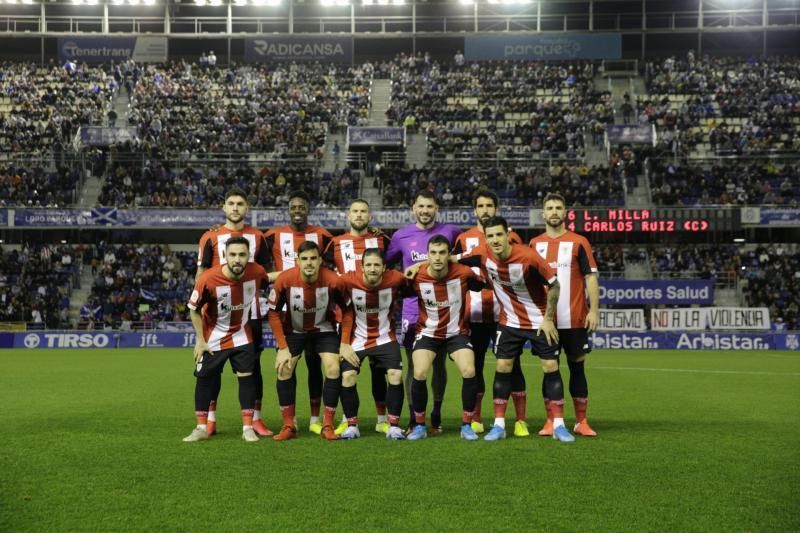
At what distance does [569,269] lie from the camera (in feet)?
27.0

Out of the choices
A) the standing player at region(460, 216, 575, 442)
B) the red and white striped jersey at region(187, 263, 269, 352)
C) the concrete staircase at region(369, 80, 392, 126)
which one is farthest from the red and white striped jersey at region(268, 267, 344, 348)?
the concrete staircase at region(369, 80, 392, 126)

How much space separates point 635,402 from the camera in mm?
11570

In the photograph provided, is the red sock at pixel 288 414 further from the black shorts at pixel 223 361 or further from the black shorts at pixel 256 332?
the black shorts at pixel 256 332

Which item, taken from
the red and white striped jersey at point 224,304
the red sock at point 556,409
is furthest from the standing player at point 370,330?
Answer: the red sock at point 556,409

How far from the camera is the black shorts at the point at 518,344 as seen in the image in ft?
26.1

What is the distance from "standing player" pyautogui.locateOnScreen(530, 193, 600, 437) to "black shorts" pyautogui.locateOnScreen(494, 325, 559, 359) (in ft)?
0.93

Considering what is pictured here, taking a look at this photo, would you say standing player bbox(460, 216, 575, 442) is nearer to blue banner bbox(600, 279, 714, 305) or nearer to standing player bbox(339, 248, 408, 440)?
standing player bbox(339, 248, 408, 440)

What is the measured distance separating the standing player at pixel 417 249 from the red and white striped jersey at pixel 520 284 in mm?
723

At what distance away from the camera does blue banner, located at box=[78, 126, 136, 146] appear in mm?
37812

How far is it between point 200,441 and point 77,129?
34645 millimetres

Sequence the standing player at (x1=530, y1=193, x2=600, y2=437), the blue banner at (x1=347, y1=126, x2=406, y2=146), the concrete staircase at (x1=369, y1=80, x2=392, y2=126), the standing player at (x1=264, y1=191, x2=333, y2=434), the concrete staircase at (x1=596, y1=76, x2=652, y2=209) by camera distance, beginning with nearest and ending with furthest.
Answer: the standing player at (x1=530, y1=193, x2=600, y2=437)
the standing player at (x1=264, y1=191, x2=333, y2=434)
the concrete staircase at (x1=596, y1=76, x2=652, y2=209)
the blue banner at (x1=347, y1=126, x2=406, y2=146)
the concrete staircase at (x1=369, y1=80, x2=392, y2=126)

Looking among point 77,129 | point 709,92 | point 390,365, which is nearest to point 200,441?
point 390,365

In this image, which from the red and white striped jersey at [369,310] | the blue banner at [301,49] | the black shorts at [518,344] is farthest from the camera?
the blue banner at [301,49]

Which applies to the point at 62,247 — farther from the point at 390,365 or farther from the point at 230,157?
the point at 390,365
